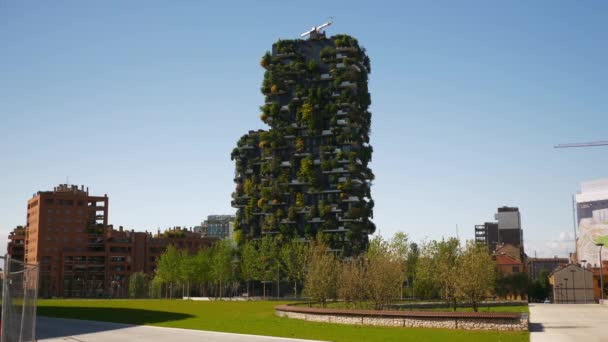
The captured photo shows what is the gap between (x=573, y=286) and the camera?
133875 mm

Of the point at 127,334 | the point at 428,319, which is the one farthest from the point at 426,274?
the point at 127,334

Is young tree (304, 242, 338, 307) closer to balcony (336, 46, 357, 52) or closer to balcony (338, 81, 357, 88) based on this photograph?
balcony (338, 81, 357, 88)

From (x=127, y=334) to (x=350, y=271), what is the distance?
22545mm

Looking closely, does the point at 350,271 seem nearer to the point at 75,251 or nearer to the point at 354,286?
the point at 354,286

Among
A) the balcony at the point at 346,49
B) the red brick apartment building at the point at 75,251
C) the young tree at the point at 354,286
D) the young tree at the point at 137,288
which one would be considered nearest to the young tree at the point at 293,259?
the balcony at the point at 346,49

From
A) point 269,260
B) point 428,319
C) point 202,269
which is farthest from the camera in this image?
point 202,269

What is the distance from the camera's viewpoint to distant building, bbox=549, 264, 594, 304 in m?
133

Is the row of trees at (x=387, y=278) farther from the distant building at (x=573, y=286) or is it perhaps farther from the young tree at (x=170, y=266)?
the distant building at (x=573, y=286)

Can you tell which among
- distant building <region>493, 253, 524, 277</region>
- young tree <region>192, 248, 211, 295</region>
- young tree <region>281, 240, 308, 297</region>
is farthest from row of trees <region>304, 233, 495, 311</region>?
distant building <region>493, 253, 524, 277</region>

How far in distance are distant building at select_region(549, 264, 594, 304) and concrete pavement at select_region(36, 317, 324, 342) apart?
113 m

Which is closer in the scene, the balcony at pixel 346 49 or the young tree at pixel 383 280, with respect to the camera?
the young tree at pixel 383 280

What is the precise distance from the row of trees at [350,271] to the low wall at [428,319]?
23.3 ft

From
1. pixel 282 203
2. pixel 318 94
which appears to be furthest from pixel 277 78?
pixel 282 203

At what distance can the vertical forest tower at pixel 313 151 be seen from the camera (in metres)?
134
